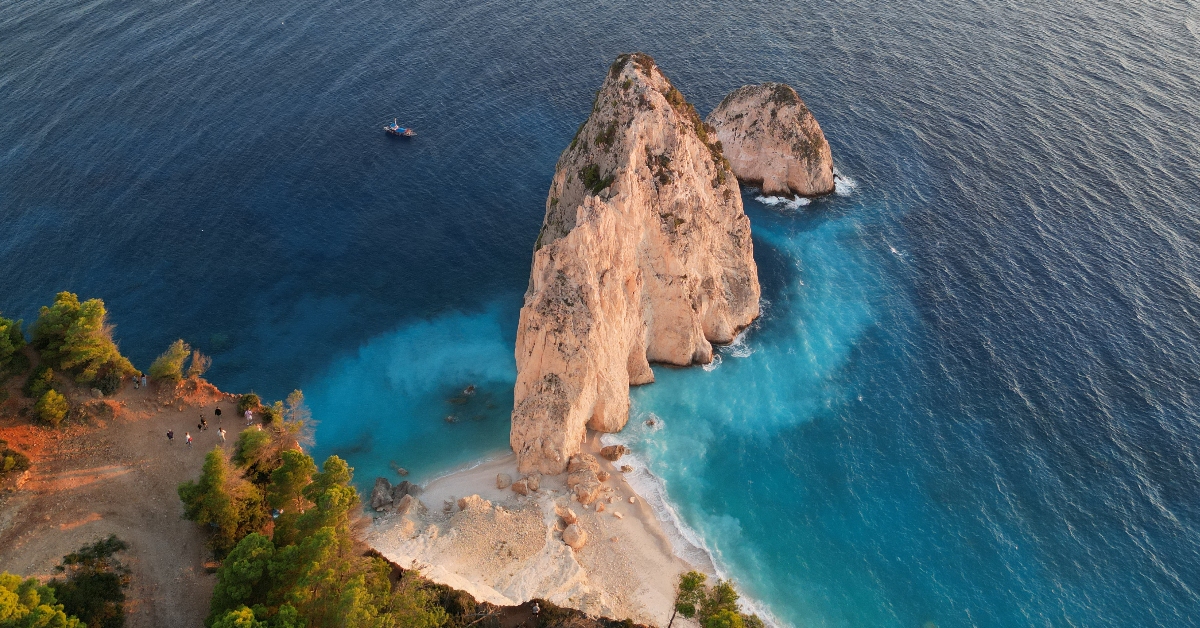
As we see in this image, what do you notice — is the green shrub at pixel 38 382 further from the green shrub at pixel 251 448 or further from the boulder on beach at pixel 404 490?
the boulder on beach at pixel 404 490

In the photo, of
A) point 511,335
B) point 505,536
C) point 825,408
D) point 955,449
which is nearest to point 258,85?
point 511,335

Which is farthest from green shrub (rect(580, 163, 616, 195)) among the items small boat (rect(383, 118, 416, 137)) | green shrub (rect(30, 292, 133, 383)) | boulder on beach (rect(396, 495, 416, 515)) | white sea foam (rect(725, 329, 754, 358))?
small boat (rect(383, 118, 416, 137))

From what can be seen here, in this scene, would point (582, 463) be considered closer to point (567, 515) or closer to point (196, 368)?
point (567, 515)

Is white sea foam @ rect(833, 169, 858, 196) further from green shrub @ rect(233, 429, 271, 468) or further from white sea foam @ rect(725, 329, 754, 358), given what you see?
green shrub @ rect(233, 429, 271, 468)

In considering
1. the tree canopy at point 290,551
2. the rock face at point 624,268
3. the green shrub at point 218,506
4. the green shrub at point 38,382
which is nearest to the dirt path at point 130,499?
the green shrub at point 218,506

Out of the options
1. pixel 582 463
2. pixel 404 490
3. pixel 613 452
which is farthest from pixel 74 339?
pixel 613 452

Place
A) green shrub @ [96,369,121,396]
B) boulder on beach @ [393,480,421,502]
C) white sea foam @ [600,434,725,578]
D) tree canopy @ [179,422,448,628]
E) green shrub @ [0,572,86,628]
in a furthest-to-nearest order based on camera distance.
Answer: boulder on beach @ [393,480,421,502] → green shrub @ [96,369,121,396] → white sea foam @ [600,434,725,578] → tree canopy @ [179,422,448,628] → green shrub @ [0,572,86,628]
